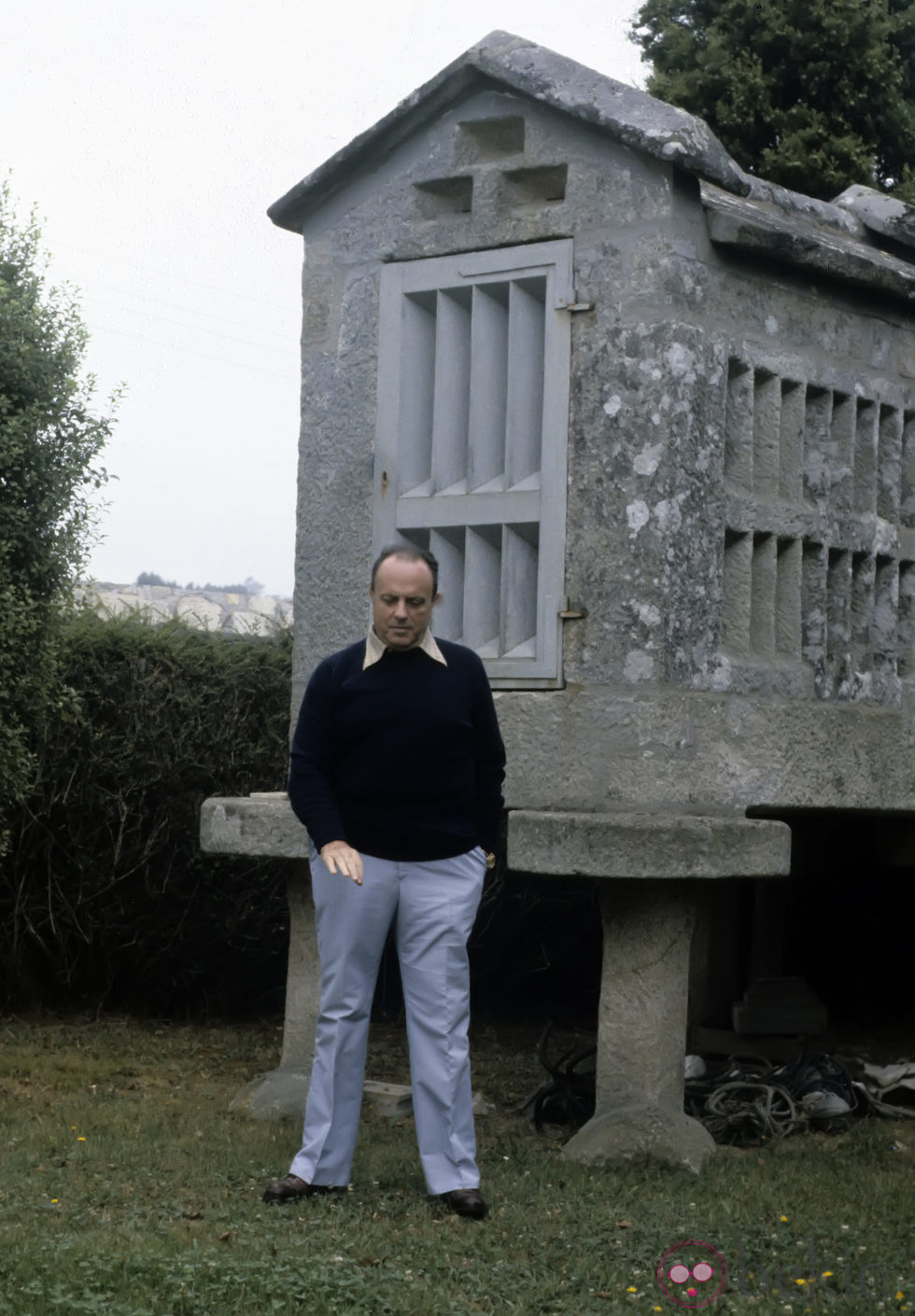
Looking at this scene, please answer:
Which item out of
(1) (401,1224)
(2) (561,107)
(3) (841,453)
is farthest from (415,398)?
(1) (401,1224)

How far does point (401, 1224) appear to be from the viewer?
15.9ft

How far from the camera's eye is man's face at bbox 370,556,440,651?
501 cm

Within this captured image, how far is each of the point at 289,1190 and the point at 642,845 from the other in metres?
1.67

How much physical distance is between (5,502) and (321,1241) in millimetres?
4522

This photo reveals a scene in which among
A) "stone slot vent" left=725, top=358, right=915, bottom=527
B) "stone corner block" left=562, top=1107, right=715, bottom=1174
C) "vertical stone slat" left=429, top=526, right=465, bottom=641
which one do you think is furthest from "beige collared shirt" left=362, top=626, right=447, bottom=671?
"stone corner block" left=562, top=1107, right=715, bottom=1174

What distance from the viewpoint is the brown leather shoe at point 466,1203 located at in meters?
4.90

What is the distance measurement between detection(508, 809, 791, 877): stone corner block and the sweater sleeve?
1058 mm

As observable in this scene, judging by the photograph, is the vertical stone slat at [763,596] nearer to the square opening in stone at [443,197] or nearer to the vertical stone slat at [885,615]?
the vertical stone slat at [885,615]

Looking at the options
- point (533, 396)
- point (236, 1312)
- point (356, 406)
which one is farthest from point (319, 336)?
point (236, 1312)

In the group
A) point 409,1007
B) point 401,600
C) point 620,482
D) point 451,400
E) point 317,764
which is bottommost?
point 409,1007

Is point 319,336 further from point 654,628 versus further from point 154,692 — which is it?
point 154,692

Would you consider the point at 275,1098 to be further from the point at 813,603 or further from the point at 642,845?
the point at 813,603

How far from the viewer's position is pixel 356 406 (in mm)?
6742

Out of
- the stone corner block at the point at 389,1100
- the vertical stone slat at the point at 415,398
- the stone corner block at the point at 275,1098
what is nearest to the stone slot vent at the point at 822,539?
the vertical stone slat at the point at 415,398
